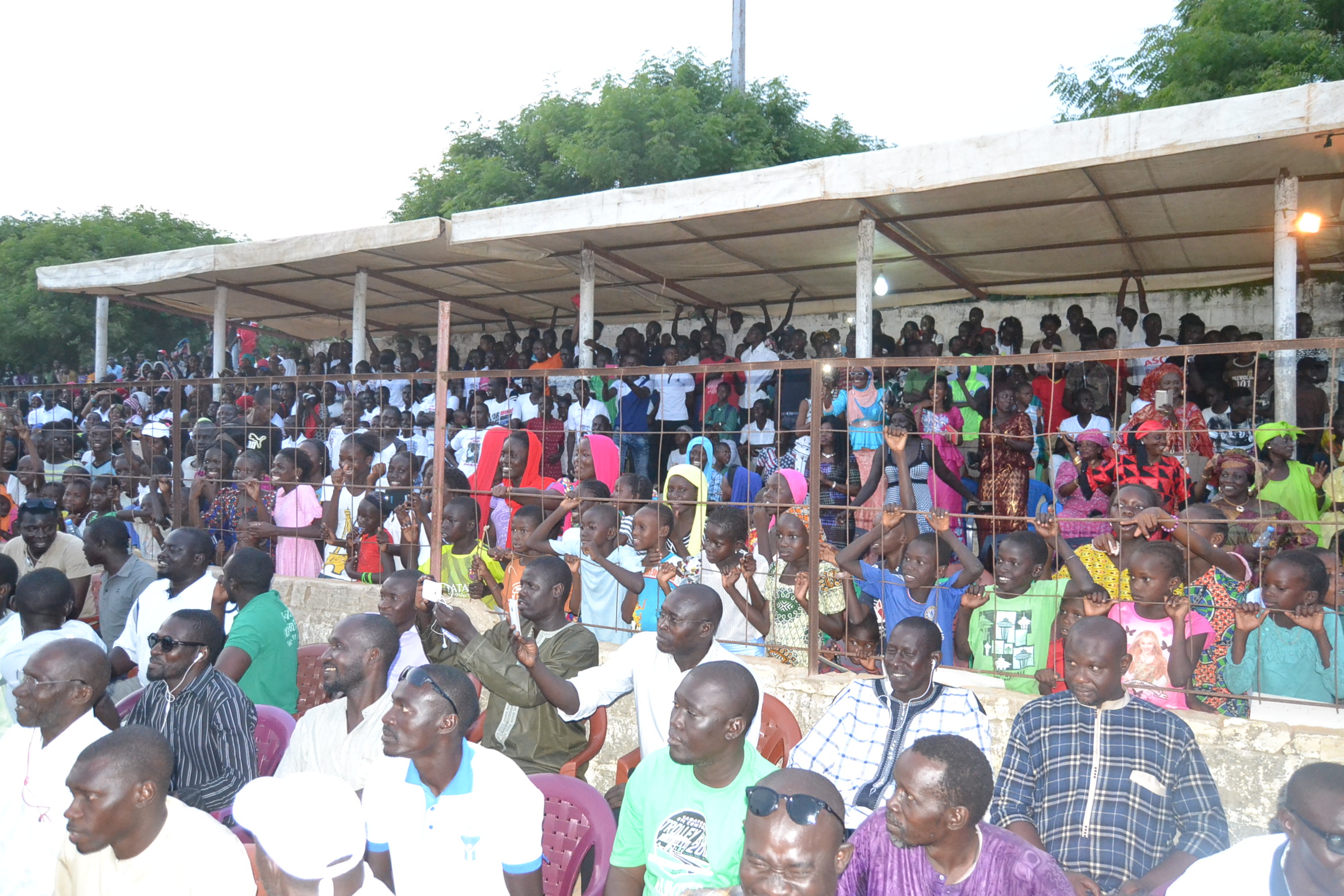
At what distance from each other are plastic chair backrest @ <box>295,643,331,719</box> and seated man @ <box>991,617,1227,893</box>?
3.51 meters

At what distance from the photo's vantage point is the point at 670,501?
528 centimetres

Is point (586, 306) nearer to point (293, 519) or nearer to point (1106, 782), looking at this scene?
point (293, 519)

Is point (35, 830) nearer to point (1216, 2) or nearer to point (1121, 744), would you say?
point (1121, 744)

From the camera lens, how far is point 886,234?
816cm

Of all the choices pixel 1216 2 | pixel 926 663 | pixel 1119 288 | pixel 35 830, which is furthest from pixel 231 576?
pixel 1216 2

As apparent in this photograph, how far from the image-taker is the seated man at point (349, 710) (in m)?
3.80

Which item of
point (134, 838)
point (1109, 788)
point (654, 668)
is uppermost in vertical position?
point (654, 668)

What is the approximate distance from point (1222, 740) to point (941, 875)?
6.04 feet

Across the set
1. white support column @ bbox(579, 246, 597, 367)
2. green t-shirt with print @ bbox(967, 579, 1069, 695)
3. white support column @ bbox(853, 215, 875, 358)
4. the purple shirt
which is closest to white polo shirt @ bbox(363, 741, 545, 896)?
the purple shirt

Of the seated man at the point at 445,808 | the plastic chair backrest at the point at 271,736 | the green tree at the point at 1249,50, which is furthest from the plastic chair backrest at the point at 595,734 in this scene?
the green tree at the point at 1249,50

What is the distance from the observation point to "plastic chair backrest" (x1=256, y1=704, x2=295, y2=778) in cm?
424

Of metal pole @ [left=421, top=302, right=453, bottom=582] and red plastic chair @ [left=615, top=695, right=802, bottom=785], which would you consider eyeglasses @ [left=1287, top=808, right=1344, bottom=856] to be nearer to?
red plastic chair @ [left=615, top=695, right=802, bottom=785]

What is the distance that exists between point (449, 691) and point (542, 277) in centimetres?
799

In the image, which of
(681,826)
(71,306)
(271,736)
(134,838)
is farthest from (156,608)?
(71,306)
